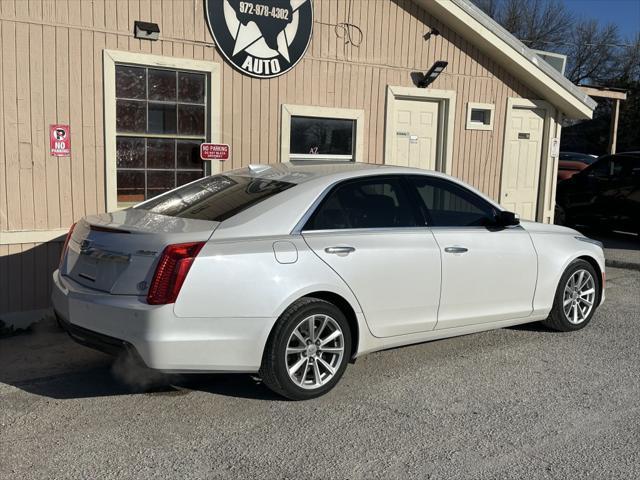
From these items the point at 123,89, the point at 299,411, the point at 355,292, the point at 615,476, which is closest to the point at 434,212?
the point at 355,292

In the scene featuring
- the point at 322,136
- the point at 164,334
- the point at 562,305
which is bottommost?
the point at 562,305

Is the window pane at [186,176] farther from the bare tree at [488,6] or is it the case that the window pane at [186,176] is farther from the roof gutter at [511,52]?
the bare tree at [488,6]

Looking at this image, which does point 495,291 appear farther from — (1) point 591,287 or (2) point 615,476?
(2) point 615,476

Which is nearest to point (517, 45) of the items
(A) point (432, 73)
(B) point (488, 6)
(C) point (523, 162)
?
(A) point (432, 73)

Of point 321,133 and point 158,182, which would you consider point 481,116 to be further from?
point 158,182

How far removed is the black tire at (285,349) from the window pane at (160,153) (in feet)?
11.1

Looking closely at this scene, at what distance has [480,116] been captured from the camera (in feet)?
31.9

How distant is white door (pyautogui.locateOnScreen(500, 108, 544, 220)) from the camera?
32.9 feet

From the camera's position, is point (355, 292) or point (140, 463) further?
point (355, 292)

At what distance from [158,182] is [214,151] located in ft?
2.23

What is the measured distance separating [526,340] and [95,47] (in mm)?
4802

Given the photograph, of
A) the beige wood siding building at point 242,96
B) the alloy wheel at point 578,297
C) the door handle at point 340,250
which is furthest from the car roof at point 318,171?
the beige wood siding building at point 242,96

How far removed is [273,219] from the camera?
447cm

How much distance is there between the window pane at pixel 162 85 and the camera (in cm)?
703
